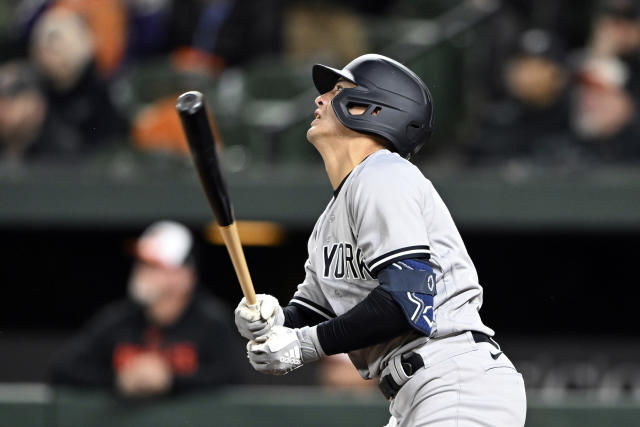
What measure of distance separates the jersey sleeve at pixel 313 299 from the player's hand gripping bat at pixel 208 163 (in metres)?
0.33

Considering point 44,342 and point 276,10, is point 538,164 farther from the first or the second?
point 44,342

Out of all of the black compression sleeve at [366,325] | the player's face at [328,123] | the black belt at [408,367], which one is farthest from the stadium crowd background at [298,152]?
the black compression sleeve at [366,325]

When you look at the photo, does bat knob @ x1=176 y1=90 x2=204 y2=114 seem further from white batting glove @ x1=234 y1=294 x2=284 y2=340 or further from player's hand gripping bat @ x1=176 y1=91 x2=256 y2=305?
white batting glove @ x1=234 y1=294 x2=284 y2=340

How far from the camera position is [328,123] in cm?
327

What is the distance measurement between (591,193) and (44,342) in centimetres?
365

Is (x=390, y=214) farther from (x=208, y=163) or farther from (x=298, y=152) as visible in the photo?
(x=298, y=152)

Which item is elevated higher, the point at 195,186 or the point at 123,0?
the point at 123,0

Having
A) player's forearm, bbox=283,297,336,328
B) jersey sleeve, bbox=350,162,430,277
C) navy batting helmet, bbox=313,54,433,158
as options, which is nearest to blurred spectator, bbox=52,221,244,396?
player's forearm, bbox=283,297,336,328

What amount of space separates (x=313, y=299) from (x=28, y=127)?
173 inches

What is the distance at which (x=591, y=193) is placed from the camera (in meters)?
6.75

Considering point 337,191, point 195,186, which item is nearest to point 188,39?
point 195,186

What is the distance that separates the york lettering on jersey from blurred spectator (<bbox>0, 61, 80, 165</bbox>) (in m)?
4.38

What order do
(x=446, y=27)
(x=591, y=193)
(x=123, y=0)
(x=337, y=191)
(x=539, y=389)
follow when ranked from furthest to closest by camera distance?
1. (x=123, y=0)
2. (x=446, y=27)
3. (x=539, y=389)
4. (x=591, y=193)
5. (x=337, y=191)

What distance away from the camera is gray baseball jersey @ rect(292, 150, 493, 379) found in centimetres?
297
